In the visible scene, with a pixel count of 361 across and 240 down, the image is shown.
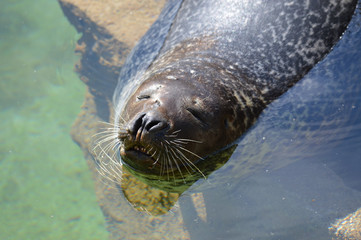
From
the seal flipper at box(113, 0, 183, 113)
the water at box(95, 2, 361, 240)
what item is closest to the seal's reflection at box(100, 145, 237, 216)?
the water at box(95, 2, 361, 240)

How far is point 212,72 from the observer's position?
3355 mm

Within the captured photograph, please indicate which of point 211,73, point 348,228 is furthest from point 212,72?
point 348,228

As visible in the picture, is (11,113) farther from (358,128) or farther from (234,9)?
(358,128)

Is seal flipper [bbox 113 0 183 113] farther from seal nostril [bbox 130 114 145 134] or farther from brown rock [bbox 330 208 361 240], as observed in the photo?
brown rock [bbox 330 208 361 240]

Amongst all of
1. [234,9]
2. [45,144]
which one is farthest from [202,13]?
[45,144]

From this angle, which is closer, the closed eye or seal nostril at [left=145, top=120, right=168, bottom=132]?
seal nostril at [left=145, top=120, right=168, bottom=132]

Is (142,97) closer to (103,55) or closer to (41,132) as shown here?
(103,55)

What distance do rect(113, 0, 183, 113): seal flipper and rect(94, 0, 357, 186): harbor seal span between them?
17 mm

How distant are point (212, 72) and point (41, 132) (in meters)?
4.04

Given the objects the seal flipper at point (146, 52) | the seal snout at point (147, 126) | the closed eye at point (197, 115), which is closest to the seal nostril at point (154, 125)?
the seal snout at point (147, 126)

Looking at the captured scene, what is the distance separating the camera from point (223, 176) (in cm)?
362

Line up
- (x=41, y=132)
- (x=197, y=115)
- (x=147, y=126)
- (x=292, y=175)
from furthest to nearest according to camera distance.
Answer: (x=41, y=132)
(x=292, y=175)
(x=197, y=115)
(x=147, y=126)

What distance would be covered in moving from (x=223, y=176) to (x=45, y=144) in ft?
12.0

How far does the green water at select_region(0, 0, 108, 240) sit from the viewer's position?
5.48m
